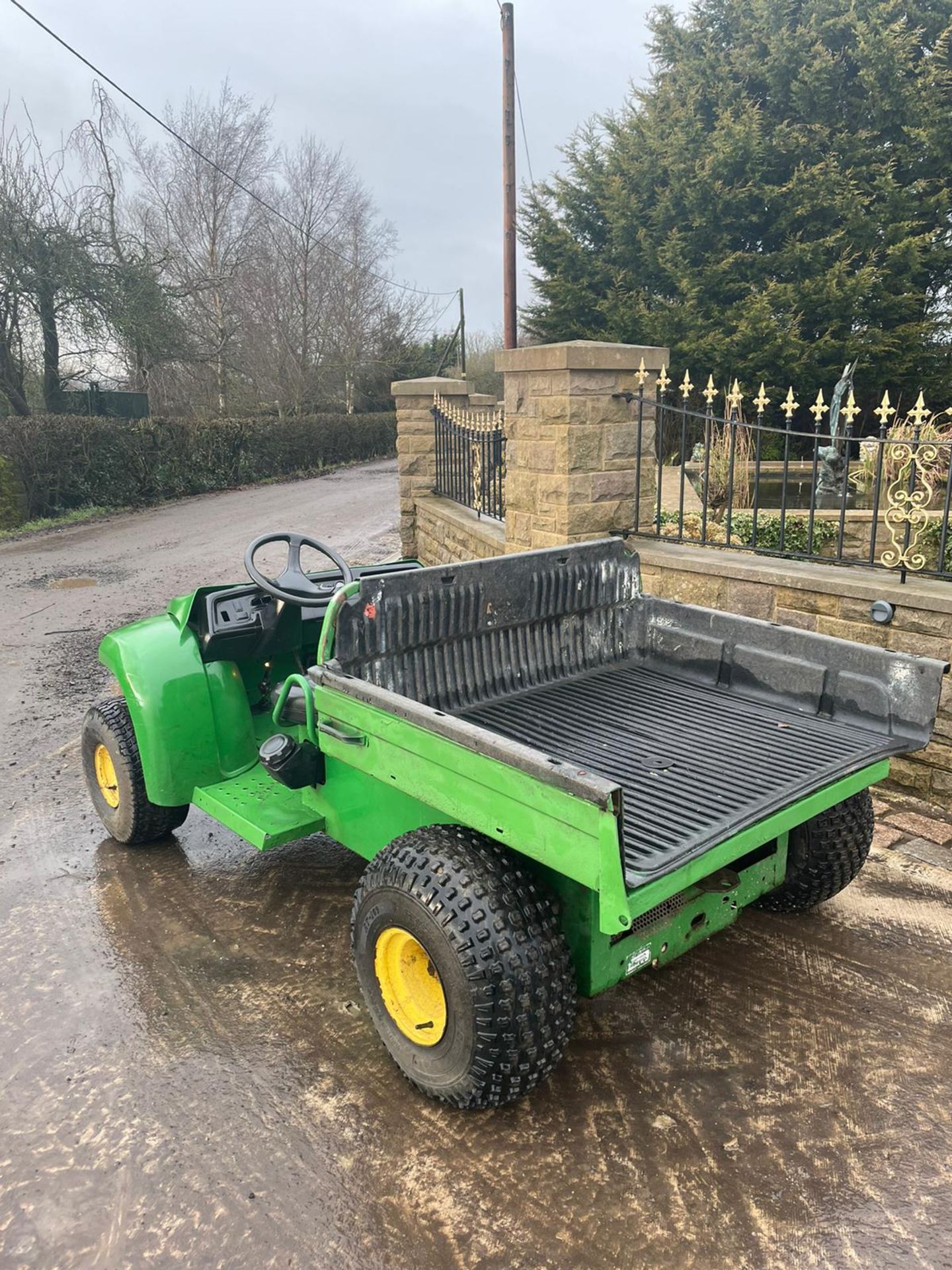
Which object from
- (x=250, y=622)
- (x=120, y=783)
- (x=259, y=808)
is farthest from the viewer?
(x=120, y=783)

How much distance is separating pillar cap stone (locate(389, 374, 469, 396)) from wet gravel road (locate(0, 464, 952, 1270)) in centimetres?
652

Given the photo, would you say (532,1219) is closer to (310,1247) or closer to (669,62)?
(310,1247)

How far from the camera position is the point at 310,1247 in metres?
1.98

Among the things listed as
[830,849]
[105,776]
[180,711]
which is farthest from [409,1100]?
[105,776]

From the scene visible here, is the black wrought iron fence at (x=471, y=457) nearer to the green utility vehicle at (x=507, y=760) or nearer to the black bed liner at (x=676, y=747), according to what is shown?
the green utility vehicle at (x=507, y=760)

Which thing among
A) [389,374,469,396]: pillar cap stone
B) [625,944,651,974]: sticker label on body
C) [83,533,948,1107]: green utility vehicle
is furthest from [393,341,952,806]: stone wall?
[389,374,469,396]: pillar cap stone

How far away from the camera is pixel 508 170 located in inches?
599

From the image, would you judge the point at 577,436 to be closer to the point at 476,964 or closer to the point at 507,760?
the point at 507,760

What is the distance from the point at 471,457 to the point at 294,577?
192 inches

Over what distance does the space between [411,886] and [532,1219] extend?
2.57 feet

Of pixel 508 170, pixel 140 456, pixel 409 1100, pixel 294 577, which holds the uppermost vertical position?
pixel 508 170

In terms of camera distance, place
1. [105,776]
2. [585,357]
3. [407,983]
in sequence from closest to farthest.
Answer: [407,983], [105,776], [585,357]

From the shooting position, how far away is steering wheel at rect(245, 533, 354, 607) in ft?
11.2

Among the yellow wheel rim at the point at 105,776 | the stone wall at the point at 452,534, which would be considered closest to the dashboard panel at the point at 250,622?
the yellow wheel rim at the point at 105,776
